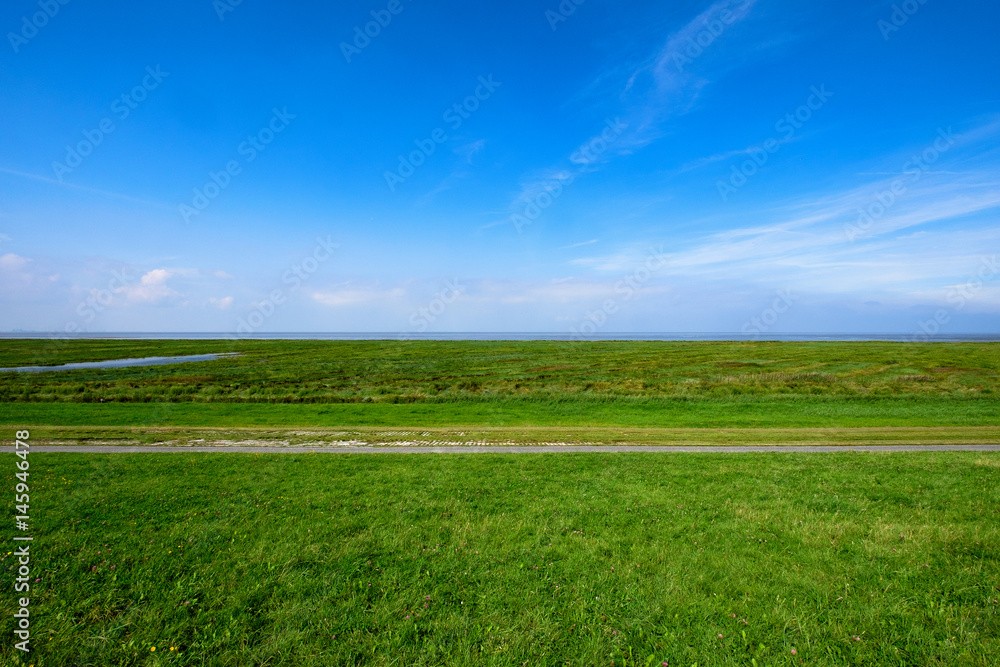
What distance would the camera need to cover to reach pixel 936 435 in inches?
700

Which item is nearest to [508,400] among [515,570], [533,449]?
[533,449]

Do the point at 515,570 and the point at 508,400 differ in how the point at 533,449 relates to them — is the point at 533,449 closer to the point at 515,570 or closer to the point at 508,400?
the point at 515,570

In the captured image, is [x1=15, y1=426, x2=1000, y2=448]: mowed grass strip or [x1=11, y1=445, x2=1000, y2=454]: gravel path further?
[x1=15, y1=426, x2=1000, y2=448]: mowed grass strip

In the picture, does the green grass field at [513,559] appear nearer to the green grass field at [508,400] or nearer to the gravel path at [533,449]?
the gravel path at [533,449]

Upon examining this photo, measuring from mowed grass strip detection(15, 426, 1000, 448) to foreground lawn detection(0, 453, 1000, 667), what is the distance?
597cm

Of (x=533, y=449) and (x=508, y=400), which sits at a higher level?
(x=533, y=449)

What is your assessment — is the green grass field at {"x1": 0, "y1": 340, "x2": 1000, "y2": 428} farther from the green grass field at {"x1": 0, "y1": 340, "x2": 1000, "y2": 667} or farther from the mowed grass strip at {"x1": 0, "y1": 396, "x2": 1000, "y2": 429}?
the green grass field at {"x1": 0, "y1": 340, "x2": 1000, "y2": 667}

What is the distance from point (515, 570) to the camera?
666 cm

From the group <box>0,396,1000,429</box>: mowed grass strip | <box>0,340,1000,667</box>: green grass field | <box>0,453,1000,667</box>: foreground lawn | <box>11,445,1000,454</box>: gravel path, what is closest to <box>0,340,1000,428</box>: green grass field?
<box>0,396,1000,429</box>: mowed grass strip

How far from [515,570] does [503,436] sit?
1153 centimetres

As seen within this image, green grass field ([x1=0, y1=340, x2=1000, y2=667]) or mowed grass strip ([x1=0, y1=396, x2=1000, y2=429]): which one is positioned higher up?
green grass field ([x1=0, y1=340, x2=1000, y2=667])

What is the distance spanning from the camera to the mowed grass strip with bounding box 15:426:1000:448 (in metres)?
16.8

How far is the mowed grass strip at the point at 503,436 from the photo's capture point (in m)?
16.8

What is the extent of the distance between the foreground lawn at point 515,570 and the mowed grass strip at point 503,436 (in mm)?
5965
